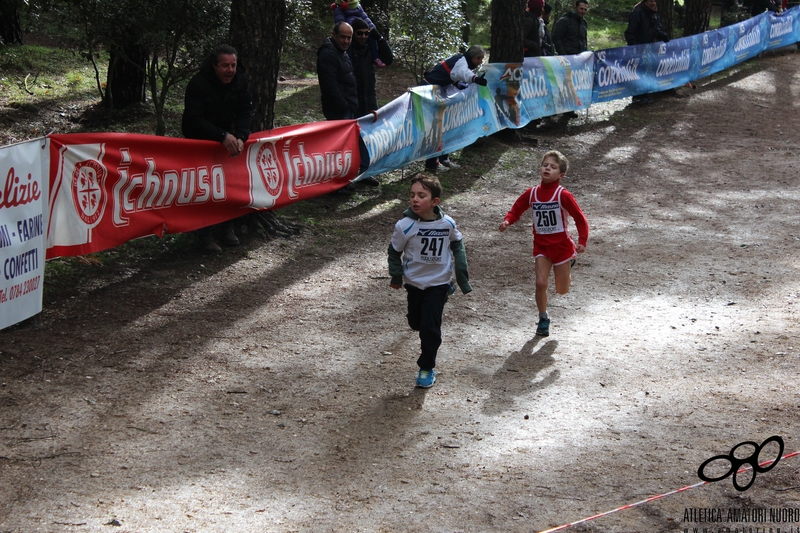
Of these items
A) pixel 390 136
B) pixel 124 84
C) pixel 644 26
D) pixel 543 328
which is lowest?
pixel 543 328

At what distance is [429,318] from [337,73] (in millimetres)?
5757

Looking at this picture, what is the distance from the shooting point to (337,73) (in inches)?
436

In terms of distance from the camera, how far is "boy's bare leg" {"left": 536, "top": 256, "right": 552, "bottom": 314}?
7582mm

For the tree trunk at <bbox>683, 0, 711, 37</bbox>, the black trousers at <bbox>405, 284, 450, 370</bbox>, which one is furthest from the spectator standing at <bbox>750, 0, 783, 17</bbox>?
the black trousers at <bbox>405, 284, 450, 370</bbox>

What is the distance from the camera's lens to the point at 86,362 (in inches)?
253

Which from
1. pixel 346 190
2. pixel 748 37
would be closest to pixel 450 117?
pixel 346 190

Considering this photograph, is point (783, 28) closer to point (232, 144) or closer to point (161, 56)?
point (161, 56)

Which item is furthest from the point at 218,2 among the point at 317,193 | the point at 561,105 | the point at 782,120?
the point at 782,120

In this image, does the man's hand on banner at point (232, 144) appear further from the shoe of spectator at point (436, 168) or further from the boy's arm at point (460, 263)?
the shoe of spectator at point (436, 168)

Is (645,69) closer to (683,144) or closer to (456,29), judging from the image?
(683,144)

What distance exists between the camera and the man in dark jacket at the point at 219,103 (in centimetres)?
834

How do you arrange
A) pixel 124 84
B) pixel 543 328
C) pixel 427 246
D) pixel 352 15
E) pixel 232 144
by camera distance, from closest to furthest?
1. pixel 427 246
2. pixel 543 328
3. pixel 232 144
4. pixel 352 15
5. pixel 124 84

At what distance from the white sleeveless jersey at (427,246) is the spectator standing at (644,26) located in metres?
14.1

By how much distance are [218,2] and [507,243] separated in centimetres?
511
